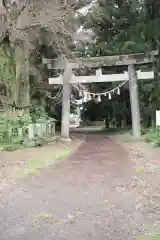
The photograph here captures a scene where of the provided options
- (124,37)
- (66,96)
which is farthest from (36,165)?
(124,37)

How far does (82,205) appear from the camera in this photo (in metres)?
5.52

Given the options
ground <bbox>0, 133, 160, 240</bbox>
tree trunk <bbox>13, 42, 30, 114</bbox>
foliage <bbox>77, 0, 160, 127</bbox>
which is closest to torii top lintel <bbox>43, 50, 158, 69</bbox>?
foliage <bbox>77, 0, 160, 127</bbox>

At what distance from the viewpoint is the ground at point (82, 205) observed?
4.29 metres

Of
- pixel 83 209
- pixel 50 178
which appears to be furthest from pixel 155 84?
pixel 83 209

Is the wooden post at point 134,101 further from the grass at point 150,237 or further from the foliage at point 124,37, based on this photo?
the grass at point 150,237

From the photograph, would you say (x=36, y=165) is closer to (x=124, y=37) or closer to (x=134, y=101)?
(x=134, y=101)

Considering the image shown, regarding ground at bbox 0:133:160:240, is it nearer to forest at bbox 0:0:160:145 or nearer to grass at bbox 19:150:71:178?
grass at bbox 19:150:71:178

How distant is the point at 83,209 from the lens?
527 cm

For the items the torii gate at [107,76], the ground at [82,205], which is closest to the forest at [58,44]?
the torii gate at [107,76]

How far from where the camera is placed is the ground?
429cm

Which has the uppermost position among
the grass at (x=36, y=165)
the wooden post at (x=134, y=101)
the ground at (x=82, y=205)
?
the wooden post at (x=134, y=101)

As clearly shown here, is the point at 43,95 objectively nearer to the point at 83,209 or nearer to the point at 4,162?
the point at 4,162

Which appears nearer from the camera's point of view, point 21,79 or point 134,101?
point 21,79

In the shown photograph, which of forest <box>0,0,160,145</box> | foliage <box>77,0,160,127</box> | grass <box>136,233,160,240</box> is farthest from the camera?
foliage <box>77,0,160,127</box>
